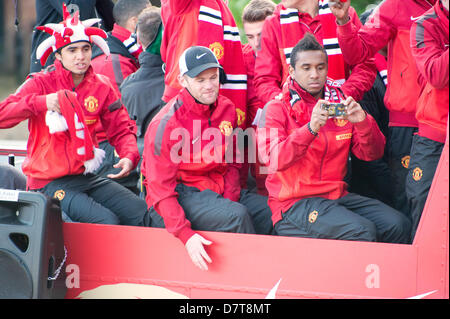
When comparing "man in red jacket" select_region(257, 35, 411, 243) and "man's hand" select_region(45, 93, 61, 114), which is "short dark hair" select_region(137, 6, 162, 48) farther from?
"man in red jacket" select_region(257, 35, 411, 243)

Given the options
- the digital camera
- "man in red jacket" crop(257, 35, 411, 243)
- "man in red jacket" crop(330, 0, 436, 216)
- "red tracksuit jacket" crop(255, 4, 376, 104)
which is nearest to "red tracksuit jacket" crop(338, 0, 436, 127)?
"man in red jacket" crop(330, 0, 436, 216)

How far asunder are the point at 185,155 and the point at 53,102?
74 cm

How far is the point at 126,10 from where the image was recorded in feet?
15.0

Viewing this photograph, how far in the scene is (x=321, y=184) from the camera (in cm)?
290

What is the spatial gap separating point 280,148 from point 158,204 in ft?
2.05

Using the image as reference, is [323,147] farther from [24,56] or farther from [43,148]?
[24,56]

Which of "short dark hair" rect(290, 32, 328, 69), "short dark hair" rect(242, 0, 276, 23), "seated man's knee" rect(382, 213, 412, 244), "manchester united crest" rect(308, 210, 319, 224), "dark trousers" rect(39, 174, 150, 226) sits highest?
"short dark hair" rect(242, 0, 276, 23)

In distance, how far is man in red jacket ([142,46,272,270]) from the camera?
2.83 meters

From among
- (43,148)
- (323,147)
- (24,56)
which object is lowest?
(24,56)

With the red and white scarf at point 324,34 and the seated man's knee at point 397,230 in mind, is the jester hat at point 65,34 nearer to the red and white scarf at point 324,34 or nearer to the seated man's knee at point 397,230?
the red and white scarf at point 324,34

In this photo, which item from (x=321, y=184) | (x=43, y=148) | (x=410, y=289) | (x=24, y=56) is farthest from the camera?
(x=24, y=56)

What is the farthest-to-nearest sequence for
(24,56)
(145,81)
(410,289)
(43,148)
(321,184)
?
(24,56) → (145,81) → (43,148) → (321,184) → (410,289)
